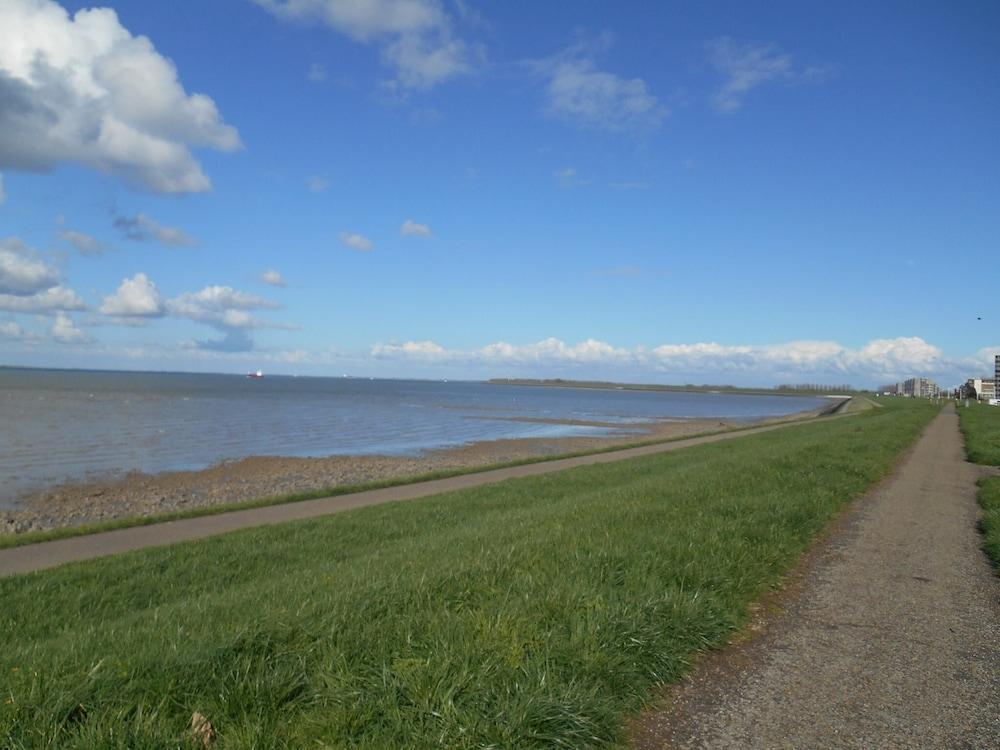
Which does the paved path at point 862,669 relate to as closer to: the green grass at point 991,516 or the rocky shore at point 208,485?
the green grass at point 991,516

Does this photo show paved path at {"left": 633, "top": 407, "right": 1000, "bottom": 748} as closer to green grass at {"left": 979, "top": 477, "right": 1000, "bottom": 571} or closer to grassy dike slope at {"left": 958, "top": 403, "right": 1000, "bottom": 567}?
green grass at {"left": 979, "top": 477, "right": 1000, "bottom": 571}

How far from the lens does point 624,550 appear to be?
21.4ft

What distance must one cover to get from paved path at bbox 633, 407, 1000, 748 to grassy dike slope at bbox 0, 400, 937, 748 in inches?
12.3

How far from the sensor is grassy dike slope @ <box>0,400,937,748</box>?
3451 mm

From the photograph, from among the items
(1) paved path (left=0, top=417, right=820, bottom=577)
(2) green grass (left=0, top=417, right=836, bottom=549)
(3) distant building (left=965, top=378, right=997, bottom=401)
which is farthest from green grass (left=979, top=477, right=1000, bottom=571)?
(3) distant building (left=965, top=378, right=997, bottom=401)

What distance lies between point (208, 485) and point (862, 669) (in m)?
Answer: 19.2

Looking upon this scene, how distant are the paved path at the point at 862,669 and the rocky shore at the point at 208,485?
13.6 m

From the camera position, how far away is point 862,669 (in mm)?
4609

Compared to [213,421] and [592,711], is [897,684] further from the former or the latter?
[213,421]

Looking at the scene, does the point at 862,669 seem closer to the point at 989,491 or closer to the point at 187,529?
the point at 187,529

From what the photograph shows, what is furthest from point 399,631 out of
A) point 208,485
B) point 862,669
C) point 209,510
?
point 208,485

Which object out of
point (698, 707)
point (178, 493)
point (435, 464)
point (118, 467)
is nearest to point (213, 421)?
point (118, 467)

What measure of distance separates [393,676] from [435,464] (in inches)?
881

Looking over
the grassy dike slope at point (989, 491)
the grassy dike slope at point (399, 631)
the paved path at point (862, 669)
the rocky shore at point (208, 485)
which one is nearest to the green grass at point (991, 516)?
the grassy dike slope at point (989, 491)
